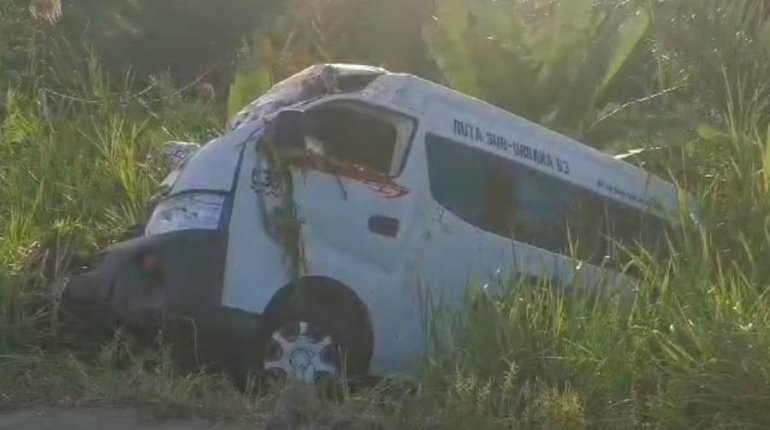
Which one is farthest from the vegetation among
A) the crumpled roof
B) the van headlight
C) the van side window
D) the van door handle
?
the crumpled roof

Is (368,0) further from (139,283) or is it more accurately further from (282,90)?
(139,283)

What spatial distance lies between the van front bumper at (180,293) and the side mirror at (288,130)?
59 cm

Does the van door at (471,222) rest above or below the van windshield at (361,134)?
below

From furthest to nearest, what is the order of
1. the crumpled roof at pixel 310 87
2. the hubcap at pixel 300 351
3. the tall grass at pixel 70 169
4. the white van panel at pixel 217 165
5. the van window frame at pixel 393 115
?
the tall grass at pixel 70 169, the crumpled roof at pixel 310 87, the van window frame at pixel 393 115, the white van panel at pixel 217 165, the hubcap at pixel 300 351

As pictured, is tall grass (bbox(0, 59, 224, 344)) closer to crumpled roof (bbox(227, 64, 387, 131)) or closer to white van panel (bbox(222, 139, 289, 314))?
white van panel (bbox(222, 139, 289, 314))

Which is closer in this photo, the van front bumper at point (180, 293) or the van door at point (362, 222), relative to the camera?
the van front bumper at point (180, 293)

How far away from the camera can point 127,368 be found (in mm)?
7090

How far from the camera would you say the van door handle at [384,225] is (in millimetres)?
7531

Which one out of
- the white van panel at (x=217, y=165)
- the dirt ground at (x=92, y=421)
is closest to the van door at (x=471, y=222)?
the white van panel at (x=217, y=165)

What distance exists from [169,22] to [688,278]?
28.8 ft

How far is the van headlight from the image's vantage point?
293 inches

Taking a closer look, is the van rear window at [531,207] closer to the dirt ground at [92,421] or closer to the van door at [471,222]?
the van door at [471,222]

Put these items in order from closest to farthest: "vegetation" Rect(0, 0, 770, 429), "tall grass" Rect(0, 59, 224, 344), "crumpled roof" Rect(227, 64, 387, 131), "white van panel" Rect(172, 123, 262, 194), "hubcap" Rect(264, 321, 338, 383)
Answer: "vegetation" Rect(0, 0, 770, 429), "hubcap" Rect(264, 321, 338, 383), "white van panel" Rect(172, 123, 262, 194), "crumpled roof" Rect(227, 64, 387, 131), "tall grass" Rect(0, 59, 224, 344)

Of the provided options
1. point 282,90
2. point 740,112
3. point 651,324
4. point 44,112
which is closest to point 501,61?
point 740,112
